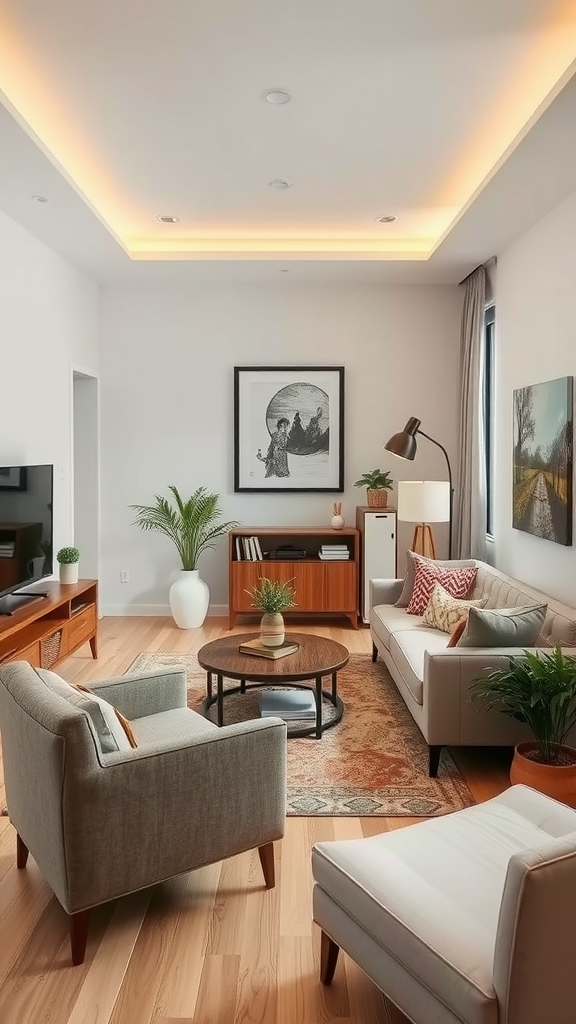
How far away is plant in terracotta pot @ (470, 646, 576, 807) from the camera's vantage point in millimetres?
2914

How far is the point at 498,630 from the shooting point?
3.37 m

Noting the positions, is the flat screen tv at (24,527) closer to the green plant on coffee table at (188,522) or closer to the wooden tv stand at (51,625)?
the wooden tv stand at (51,625)

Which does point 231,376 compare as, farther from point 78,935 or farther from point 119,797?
point 78,935

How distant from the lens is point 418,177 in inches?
177

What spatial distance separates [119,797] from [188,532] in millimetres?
4234

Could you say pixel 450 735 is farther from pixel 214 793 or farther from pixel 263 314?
pixel 263 314

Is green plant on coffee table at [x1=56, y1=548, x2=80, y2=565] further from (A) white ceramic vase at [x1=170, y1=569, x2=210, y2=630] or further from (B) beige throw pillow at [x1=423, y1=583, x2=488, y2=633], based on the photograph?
(B) beige throw pillow at [x1=423, y1=583, x2=488, y2=633]

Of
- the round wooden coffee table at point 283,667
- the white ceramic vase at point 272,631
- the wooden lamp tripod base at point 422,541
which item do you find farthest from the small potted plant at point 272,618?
the wooden lamp tripod base at point 422,541

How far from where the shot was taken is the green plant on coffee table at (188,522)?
6.27 m

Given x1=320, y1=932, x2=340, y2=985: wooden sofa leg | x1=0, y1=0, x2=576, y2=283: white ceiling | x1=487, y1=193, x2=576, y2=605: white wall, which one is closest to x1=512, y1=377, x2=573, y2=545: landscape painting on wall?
x1=487, y1=193, x2=576, y2=605: white wall

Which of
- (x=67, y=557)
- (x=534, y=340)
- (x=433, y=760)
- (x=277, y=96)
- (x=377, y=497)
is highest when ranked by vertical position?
(x=277, y=96)

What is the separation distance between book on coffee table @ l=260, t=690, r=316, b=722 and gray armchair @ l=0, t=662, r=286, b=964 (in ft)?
4.77

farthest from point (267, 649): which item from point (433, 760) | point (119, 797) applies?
point (119, 797)

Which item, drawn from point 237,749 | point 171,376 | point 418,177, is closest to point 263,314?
point 171,376
